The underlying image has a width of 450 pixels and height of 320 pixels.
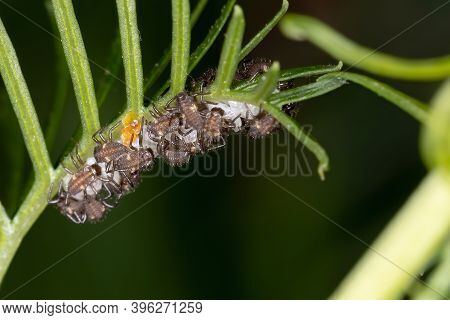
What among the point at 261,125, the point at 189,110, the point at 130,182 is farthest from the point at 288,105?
the point at 130,182

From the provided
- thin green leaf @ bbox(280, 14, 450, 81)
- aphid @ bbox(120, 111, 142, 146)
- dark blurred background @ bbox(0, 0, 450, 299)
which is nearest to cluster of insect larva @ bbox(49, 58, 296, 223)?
aphid @ bbox(120, 111, 142, 146)

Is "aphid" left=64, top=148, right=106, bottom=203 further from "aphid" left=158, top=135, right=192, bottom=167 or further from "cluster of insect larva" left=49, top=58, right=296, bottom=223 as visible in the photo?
"aphid" left=158, top=135, right=192, bottom=167

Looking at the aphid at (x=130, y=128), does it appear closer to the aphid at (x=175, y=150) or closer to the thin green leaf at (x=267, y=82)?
the aphid at (x=175, y=150)

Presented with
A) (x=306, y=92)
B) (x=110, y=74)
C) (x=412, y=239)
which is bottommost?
(x=412, y=239)

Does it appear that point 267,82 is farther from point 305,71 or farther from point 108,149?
point 108,149

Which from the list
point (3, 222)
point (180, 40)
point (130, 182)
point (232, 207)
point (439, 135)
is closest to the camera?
point (439, 135)

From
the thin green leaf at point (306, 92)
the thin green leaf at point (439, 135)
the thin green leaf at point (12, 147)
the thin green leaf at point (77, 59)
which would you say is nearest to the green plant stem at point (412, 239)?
the thin green leaf at point (439, 135)
